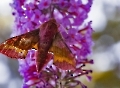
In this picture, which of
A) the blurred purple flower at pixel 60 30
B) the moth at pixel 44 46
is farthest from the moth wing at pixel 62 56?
the blurred purple flower at pixel 60 30

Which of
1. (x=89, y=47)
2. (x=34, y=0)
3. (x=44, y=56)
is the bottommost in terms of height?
(x=44, y=56)

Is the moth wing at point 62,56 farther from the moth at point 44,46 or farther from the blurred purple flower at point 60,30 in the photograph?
the blurred purple flower at point 60,30

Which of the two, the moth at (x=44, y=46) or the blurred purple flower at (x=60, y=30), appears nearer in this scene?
the moth at (x=44, y=46)

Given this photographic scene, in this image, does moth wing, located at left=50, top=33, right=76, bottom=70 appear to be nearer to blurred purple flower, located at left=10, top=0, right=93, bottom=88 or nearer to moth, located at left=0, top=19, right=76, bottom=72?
moth, located at left=0, top=19, right=76, bottom=72

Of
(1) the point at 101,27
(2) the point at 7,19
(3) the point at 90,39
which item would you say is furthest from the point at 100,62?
(3) the point at 90,39

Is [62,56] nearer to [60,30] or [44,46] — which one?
[44,46]

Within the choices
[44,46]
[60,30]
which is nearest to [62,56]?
[44,46]

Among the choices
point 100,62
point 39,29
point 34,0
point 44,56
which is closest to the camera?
point 44,56

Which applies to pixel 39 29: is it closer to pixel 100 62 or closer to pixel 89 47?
pixel 89 47

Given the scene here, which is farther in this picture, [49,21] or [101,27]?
[101,27]
